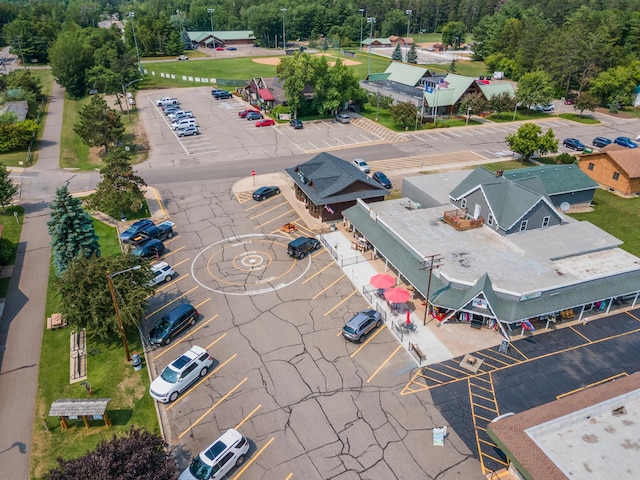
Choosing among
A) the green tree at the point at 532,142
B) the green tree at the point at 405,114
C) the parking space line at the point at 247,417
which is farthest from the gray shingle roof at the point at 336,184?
the green tree at the point at 405,114

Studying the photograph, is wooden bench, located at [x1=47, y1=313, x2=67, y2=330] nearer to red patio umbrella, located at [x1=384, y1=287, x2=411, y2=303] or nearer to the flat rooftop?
red patio umbrella, located at [x1=384, y1=287, x2=411, y2=303]

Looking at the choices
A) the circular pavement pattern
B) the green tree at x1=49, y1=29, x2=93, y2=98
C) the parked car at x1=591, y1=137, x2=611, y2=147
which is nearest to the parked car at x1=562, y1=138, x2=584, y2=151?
the parked car at x1=591, y1=137, x2=611, y2=147

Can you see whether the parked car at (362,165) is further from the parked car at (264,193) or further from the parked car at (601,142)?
the parked car at (601,142)

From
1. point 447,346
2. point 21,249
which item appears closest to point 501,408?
point 447,346

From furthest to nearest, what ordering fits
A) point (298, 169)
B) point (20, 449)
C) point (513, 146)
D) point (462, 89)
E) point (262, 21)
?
point (262, 21), point (462, 89), point (513, 146), point (298, 169), point (20, 449)

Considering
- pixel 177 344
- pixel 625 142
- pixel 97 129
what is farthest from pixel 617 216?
pixel 97 129

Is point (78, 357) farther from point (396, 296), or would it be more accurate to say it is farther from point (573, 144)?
point (573, 144)

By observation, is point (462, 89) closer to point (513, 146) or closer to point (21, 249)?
point (513, 146)
